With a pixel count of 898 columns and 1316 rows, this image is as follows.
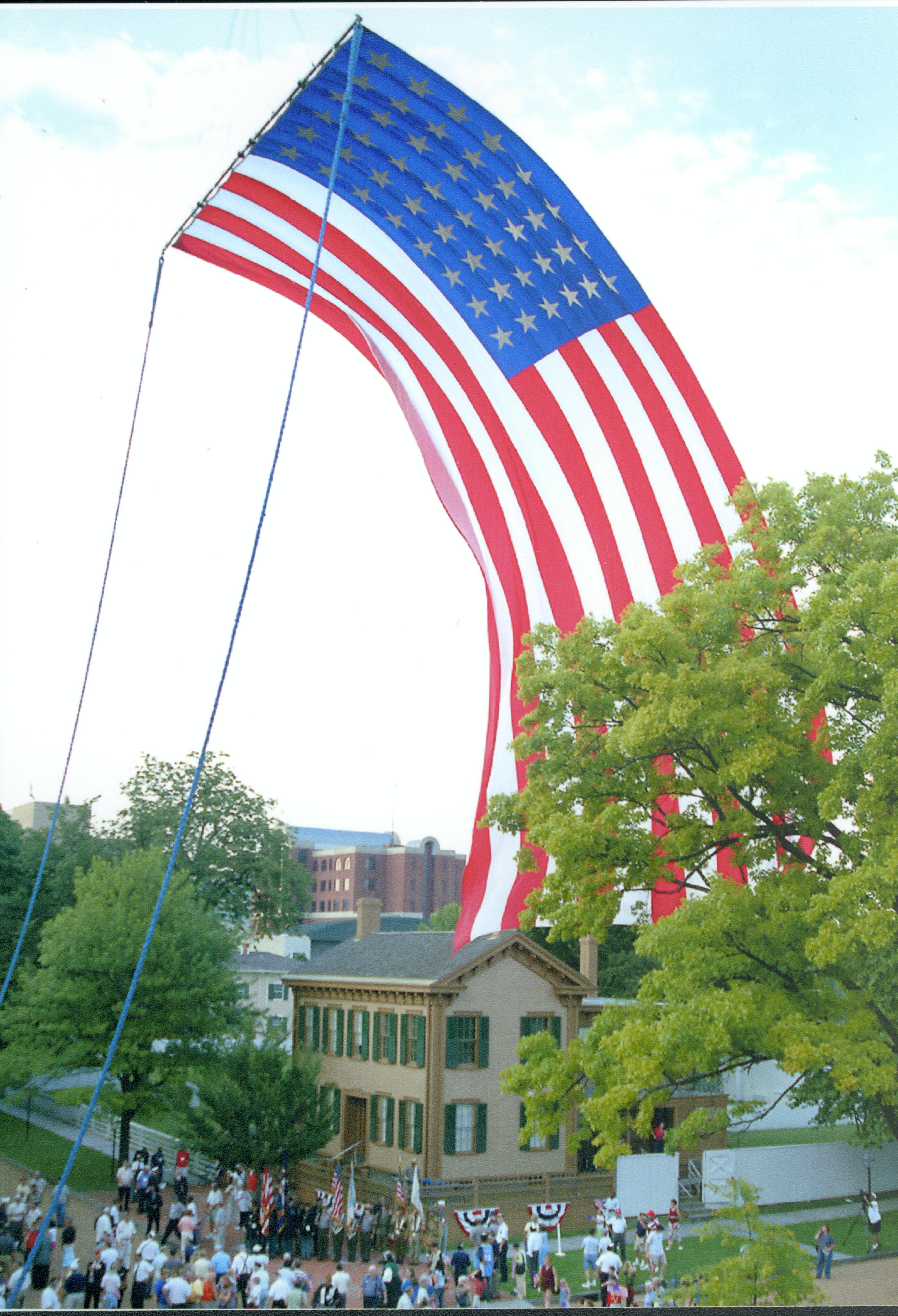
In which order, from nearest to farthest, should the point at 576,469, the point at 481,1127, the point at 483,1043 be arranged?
the point at 576,469, the point at 481,1127, the point at 483,1043

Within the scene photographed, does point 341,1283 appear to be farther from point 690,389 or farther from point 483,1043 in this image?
point 690,389

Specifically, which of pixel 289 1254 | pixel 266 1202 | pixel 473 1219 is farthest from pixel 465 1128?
pixel 289 1254

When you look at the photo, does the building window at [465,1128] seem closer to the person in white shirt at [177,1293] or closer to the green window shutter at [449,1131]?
the green window shutter at [449,1131]

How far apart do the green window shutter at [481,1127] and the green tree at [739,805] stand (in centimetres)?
1260

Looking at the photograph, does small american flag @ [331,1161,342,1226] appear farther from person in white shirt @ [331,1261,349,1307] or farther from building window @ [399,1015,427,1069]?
person in white shirt @ [331,1261,349,1307]

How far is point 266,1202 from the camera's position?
862 inches

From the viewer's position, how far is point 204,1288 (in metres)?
16.2

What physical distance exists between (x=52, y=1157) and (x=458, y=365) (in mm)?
24359

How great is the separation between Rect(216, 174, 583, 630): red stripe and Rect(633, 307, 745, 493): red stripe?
244cm

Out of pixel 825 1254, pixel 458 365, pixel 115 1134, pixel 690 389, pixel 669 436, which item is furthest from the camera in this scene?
pixel 115 1134

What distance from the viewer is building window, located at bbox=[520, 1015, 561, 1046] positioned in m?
28.2

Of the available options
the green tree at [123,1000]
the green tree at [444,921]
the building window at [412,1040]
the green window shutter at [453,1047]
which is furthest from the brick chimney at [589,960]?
the green tree at [444,921]

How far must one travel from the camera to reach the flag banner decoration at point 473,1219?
73.3ft

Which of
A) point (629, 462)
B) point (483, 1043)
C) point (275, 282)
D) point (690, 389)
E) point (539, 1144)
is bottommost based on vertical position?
point (539, 1144)
